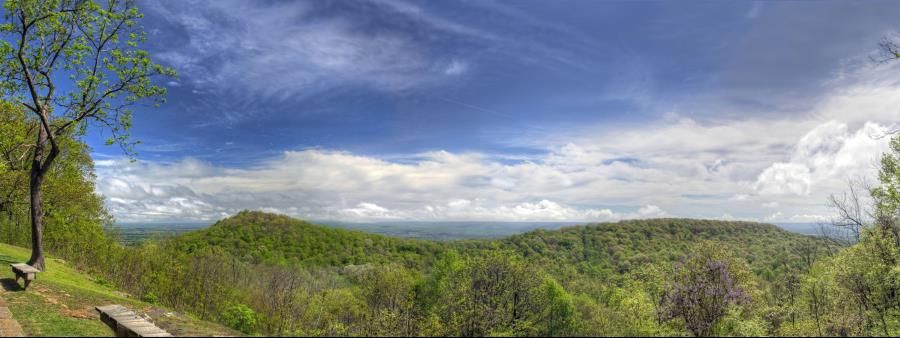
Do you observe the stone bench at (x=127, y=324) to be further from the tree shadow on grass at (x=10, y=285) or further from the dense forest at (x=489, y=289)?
the tree shadow on grass at (x=10, y=285)

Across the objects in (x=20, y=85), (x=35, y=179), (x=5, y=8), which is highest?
(x=5, y=8)

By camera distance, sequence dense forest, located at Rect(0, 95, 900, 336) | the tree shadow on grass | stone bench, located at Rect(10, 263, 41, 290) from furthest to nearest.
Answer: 1. stone bench, located at Rect(10, 263, 41, 290)
2. the tree shadow on grass
3. dense forest, located at Rect(0, 95, 900, 336)

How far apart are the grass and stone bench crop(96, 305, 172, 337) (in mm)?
196

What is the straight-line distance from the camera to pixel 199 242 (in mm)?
95125

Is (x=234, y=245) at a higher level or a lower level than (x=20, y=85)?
lower

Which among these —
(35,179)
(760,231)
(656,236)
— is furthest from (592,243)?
(35,179)

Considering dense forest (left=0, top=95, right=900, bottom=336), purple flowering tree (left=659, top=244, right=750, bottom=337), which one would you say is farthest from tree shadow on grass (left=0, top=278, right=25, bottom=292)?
purple flowering tree (left=659, top=244, right=750, bottom=337)

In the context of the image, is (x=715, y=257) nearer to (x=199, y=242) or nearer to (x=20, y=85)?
(x=20, y=85)

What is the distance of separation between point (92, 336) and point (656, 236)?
146 meters

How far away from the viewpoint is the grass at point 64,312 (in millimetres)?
9438

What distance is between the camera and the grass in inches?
372

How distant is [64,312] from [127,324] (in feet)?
15.3

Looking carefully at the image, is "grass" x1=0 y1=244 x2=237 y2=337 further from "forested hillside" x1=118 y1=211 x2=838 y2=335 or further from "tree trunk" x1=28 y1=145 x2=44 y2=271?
"forested hillside" x1=118 y1=211 x2=838 y2=335

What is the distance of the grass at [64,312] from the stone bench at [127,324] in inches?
7.7
